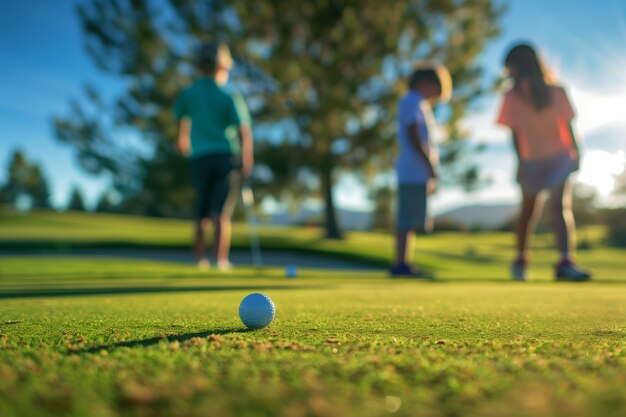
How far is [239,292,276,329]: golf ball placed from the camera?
2.15 metres

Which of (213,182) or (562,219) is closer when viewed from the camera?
(562,219)

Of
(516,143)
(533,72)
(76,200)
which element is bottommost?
(516,143)

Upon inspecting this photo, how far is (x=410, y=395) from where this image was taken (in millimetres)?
1113

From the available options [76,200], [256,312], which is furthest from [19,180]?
[256,312]

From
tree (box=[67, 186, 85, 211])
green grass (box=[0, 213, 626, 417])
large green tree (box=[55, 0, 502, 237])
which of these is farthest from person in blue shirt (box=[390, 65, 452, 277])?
tree (box=[67, 186, 85, 211])

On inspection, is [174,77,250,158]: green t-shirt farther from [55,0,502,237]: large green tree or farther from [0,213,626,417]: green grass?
[55,0,502,237]: large green tree

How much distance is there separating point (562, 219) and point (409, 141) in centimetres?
179

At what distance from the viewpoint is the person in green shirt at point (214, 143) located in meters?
6.64

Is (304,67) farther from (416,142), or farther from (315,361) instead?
(315,361)

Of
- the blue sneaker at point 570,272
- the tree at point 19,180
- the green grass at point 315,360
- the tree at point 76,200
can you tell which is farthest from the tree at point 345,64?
the tree at point 76,200

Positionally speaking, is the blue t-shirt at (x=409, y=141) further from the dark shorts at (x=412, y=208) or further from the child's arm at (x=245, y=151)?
the child's arm at (x=245, y=151)

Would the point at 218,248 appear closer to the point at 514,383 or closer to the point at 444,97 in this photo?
the point at 444,97

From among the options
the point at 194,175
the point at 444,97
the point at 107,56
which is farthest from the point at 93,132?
the point at 444,97

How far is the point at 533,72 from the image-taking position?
5801 mm
